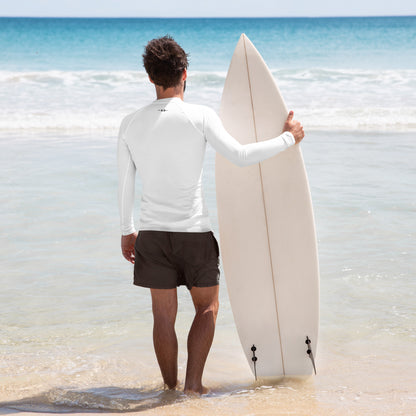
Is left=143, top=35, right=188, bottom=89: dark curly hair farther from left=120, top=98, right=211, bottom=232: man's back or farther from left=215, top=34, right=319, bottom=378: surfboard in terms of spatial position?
left=215, top=34, right=319, bottom=378: surfboard

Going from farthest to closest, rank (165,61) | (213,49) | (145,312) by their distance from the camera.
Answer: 1. (213,49)
2. (145,312)
3. (165,61)

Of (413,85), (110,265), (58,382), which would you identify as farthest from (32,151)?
(413,85)

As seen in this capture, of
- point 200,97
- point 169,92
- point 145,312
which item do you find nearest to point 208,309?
point 169,92

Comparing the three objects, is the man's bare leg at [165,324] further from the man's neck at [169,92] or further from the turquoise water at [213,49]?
the turquoise water at [213,49]

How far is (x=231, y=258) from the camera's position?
2723 mm

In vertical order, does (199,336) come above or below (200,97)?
below

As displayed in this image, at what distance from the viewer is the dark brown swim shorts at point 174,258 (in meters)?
2.21

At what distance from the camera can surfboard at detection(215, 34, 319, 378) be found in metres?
2.68

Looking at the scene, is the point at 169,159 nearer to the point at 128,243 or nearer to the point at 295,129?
the point at 128,243

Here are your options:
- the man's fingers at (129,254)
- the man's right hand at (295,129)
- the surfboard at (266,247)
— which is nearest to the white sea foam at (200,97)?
the surfboard at (266,247)

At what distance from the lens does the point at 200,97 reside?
14.8m

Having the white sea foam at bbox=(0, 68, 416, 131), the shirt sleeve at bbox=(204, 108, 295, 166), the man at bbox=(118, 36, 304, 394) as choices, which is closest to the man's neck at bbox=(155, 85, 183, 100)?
the man at bbox=(118, 36, 304, 394)

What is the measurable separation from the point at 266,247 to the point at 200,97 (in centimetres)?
1243

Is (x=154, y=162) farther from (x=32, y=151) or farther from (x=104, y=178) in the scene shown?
(x=32, y=151)
